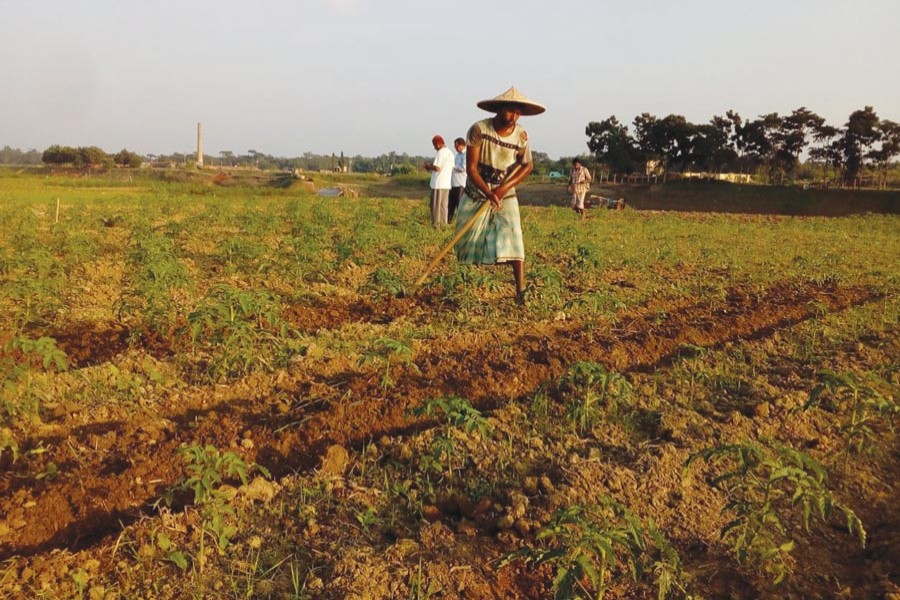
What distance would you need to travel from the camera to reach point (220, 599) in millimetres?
2123

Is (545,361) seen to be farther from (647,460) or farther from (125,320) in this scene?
(125,320)

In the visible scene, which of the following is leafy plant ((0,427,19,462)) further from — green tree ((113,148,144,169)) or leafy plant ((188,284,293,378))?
green tree ((113,148,144,169))

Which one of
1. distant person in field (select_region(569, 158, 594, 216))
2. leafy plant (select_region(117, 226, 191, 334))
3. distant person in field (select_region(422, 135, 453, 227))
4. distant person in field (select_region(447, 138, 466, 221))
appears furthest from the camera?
distant person in field (select_region(569, 158, 594, 216))

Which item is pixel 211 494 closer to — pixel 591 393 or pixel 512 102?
pixel 591 393

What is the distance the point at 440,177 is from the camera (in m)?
11.2

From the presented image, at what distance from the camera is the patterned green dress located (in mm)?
5836

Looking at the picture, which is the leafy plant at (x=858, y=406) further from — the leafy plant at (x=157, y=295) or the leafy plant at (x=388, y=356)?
the leafy plant at (x=157, y=295)

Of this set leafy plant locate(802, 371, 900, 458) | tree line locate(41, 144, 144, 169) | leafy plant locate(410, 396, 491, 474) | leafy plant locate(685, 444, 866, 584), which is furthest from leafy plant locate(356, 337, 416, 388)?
tree line locate(41, 144, 144, 169)

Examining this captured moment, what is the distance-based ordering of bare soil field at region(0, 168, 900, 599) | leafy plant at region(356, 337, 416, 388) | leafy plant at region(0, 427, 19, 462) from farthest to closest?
leafy plant at region(356, 337, 416, 388) → leafy plant at region(0, 427, 19, 462) → bare soil field at region(0, 168, 900, 599)

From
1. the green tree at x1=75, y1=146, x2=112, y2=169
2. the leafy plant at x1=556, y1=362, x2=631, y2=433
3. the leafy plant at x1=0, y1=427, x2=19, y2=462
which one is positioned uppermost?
the green tree at x1=75, y1=146, x2=112, y2=169

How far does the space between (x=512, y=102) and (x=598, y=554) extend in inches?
166

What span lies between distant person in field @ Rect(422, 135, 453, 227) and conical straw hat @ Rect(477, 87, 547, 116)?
5278 mm

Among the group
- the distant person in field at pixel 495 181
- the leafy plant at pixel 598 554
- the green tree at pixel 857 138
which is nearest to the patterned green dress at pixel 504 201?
the distant person in field at pixel 495 181

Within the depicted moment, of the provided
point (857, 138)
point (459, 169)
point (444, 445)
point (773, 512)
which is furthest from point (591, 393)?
point (857, 138)
